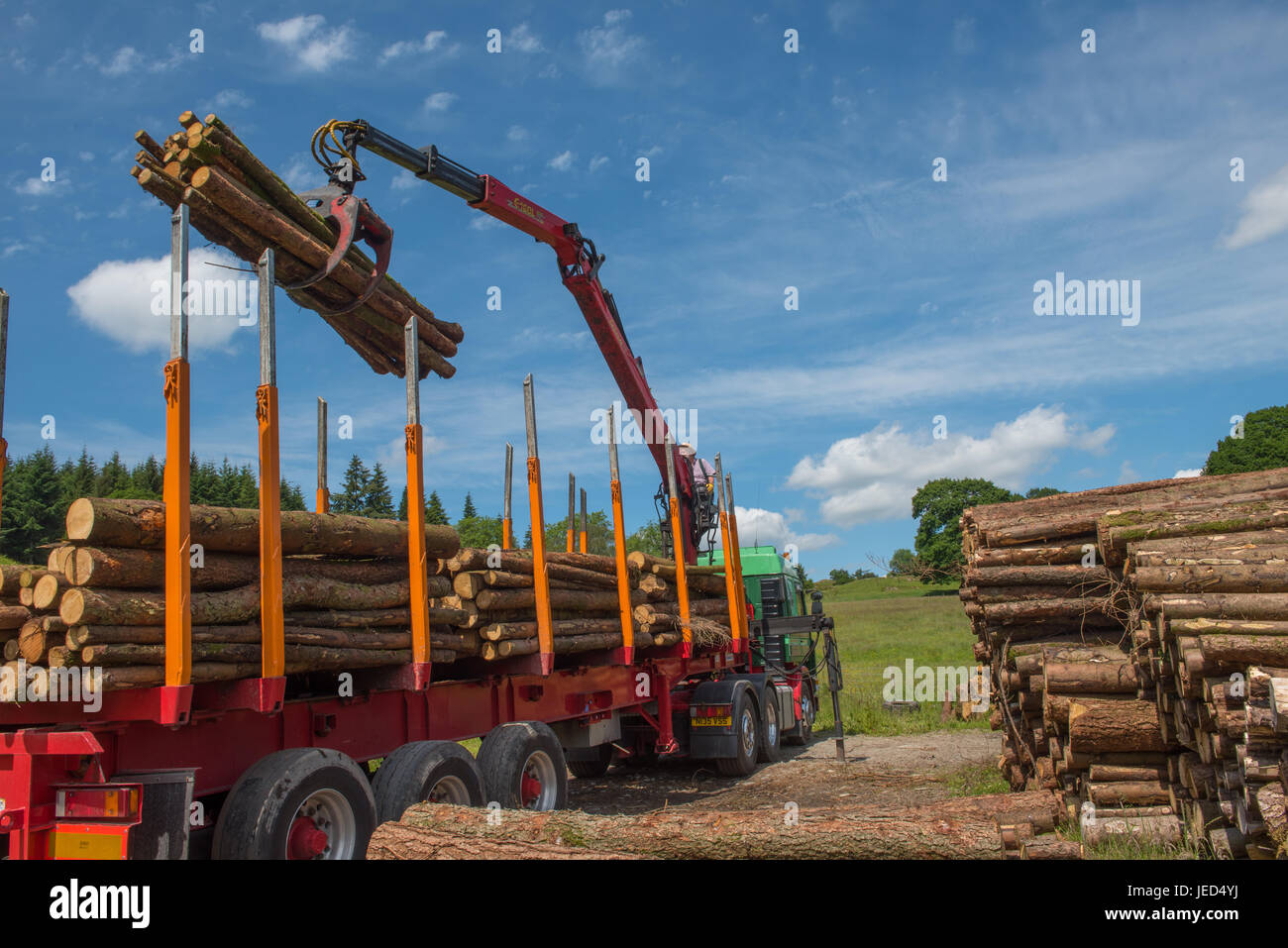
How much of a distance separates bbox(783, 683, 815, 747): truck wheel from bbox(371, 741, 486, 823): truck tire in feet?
29.6

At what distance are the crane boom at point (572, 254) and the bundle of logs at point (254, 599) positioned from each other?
3413 mm

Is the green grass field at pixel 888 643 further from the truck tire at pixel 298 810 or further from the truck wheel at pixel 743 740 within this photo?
the truck tire at pixel 298 810

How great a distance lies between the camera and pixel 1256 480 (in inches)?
362

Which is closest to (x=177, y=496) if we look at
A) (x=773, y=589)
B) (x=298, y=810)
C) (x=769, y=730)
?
(x=298, y=810)

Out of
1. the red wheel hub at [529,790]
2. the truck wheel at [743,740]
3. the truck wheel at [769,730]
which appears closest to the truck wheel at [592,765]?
the truck wheel at [743,740]

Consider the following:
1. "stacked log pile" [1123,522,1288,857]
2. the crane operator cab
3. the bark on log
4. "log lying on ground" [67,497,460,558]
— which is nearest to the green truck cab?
the crane operator cab

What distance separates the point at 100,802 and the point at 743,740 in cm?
885

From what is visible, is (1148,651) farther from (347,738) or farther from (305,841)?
(305,841)

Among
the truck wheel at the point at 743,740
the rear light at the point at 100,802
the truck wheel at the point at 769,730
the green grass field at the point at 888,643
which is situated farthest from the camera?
the green grass field at the point at 888,643

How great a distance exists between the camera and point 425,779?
21.9 ft

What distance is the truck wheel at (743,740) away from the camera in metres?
12.5

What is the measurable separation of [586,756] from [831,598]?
69.4 metres
